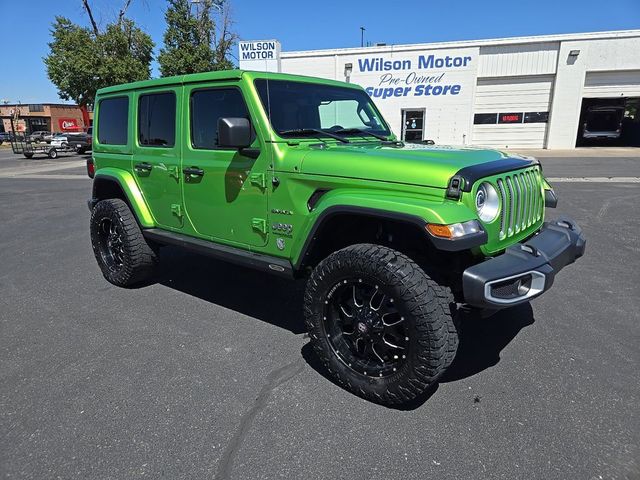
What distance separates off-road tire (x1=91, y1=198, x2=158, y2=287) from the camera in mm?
4273

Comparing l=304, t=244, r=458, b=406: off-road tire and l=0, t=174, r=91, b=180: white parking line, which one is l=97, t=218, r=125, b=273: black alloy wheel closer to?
l=304, t=244, r=458, b=406: off-road tire

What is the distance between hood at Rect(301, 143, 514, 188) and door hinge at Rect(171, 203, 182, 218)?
4.83 feet

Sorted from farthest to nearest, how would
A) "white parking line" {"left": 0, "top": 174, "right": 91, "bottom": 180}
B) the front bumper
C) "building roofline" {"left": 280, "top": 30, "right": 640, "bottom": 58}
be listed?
"building roofline" {"left": 280, "top": 30, "right": 640, "bottom": 58} → "white parking line" {"left": 0, "top": 174, "right": 91, "bottom": 180} → the front bumper

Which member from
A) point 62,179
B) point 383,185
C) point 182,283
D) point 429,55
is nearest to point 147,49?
point 62,179

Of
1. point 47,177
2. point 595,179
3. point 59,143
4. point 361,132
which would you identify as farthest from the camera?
point 59,143

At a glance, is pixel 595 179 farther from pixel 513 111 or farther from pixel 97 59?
pixel 97 59

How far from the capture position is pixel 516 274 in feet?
7.83

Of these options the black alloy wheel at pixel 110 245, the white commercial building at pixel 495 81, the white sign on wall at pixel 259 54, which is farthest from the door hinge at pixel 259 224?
the white commercial building at pixel 495 81

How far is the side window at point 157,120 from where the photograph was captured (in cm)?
380

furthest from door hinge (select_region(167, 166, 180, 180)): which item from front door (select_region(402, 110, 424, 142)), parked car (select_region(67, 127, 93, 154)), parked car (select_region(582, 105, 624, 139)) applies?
parked car (select_region(67, 127, 93, 154))

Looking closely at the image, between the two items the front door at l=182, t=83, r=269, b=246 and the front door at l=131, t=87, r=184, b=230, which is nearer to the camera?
the front door at l=182, t=83, r=269, b=246

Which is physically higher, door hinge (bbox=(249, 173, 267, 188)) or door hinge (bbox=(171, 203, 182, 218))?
door hinge (bbox=(249, 173, 267, 188))

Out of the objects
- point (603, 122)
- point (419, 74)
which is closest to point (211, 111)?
point (419, 74)

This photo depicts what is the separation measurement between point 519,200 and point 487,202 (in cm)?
39
